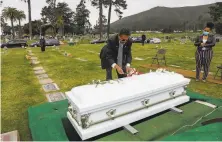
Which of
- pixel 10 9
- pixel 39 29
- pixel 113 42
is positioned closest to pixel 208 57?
pixel 113 42

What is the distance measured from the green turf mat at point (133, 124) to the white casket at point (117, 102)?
13cm

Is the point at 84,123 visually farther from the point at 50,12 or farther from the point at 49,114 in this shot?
the point at 50,12

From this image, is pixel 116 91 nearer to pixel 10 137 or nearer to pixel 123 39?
pixel 123 39

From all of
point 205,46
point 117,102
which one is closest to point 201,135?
point 117,102

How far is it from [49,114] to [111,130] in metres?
1.54

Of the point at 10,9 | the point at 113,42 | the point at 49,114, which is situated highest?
the point at 10,9

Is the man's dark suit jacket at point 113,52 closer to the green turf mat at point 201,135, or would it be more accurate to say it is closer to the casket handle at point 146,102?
the casket handle at point 146,102

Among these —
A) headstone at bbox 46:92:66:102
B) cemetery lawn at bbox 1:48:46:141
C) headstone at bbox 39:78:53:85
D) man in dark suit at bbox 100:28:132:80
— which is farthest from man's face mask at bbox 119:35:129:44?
headstone at bbox 39:78:53:85

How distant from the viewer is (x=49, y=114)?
12.9 feet

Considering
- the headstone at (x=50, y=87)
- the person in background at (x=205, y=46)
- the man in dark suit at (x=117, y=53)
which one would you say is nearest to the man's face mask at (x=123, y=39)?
the man in dark suit at (x=117, y=53)

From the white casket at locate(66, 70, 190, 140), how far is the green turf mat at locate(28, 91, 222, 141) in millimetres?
134

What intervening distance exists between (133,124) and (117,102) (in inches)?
26.1

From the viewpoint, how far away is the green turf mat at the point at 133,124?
2.98 m

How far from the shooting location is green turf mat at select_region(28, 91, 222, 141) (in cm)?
298
